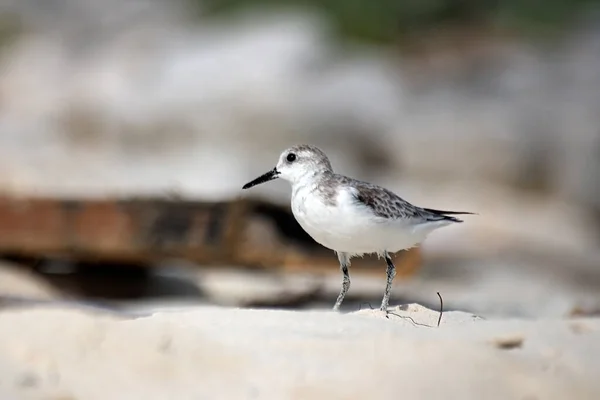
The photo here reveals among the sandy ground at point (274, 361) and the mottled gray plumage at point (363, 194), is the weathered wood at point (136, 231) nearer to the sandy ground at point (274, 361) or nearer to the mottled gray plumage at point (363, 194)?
the mottled gray plumage at point (363, 194)

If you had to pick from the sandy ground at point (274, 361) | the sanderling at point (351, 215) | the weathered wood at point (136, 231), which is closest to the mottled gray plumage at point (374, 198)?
the sanderling at point (351, 215)

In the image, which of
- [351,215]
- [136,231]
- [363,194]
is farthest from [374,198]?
[136,231]

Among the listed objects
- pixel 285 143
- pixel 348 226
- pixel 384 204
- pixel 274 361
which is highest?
pixel 285 143

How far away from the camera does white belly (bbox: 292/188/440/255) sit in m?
4.90

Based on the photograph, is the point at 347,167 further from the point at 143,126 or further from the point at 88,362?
the point at 88,362

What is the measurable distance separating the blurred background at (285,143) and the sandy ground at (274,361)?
5.83ft

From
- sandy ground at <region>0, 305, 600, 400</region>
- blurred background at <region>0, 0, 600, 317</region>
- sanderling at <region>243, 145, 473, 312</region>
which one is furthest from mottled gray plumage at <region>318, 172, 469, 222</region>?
blurred background at <region>0, 0, 600, 317</region>

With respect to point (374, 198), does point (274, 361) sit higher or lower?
lower

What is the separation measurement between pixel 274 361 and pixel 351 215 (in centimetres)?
128

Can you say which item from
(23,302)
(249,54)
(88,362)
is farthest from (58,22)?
(88,362)

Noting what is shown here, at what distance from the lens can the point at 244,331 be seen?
13.6 feet

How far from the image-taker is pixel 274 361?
12.4 feet

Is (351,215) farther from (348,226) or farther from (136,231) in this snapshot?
(136,231)

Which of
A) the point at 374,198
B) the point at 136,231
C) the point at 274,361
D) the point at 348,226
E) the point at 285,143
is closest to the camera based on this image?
the point at 274,361
